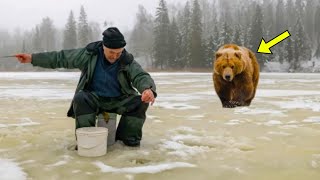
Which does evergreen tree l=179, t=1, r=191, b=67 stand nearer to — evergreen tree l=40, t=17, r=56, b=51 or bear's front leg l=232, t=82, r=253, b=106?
bear's front leg l=232, t=82, r=253, b=106

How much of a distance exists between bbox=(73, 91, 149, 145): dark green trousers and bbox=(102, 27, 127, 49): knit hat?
535 mm

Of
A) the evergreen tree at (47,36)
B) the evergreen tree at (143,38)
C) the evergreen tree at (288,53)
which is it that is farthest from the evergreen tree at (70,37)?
the evergreen tree at (288,53)

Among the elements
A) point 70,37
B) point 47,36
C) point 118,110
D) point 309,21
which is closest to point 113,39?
point 118,110

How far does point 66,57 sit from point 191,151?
1.37 meters

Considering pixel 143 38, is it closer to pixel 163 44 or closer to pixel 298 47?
pixel 163 44

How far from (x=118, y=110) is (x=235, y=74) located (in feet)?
4.72

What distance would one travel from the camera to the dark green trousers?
13.0ft

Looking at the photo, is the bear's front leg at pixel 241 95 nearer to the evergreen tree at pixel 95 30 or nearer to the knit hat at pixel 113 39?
the knit hat at pixel 113 39

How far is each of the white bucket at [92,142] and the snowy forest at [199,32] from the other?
267 inches

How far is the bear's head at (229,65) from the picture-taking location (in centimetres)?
288

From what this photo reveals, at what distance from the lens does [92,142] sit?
365 cm

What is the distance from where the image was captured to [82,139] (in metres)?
3.69

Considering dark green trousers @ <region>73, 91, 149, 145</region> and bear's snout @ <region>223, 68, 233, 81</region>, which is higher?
bear's snout @ <region>223, 68, 233, 81</region>

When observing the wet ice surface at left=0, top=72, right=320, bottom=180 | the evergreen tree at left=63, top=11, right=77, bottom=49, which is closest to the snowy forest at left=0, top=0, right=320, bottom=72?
the evergreen tree at left=63, top=11, right=77, bottom=49
